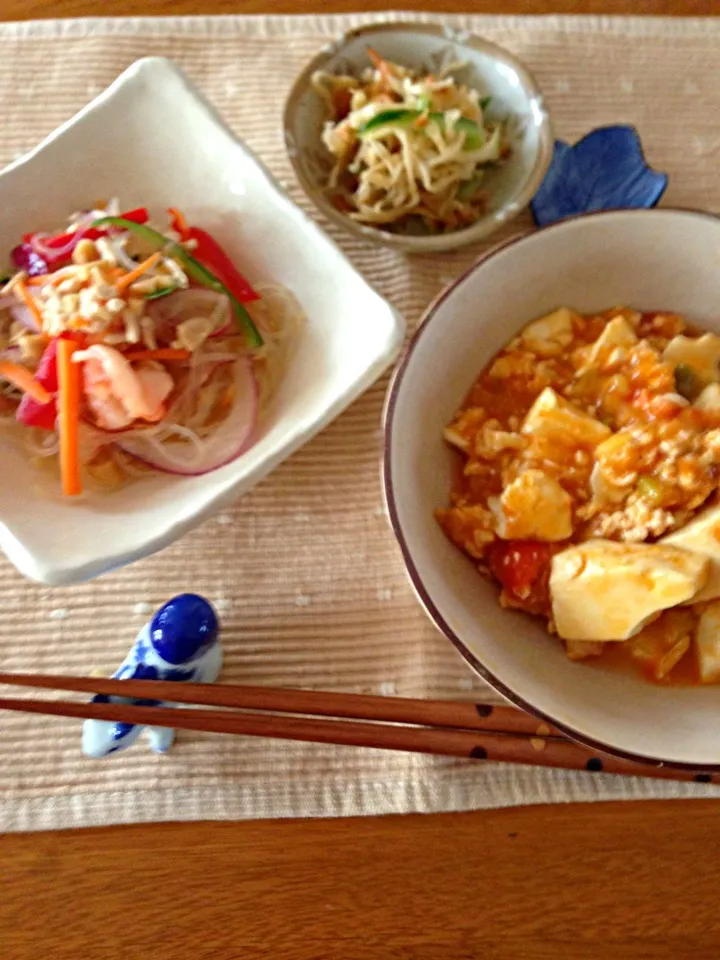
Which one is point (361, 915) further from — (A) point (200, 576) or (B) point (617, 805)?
(A) point (200, 576)

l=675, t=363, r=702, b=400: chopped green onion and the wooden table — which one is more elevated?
l=675, t=363, r=702, b=400: chopped green onion

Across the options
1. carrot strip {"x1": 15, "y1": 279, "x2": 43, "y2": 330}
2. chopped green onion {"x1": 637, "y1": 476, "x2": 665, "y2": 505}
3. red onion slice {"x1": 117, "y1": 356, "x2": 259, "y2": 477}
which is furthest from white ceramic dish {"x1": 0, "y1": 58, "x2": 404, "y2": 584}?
chopped green onion {"x1": 637, "y1": 476, "x2": 665, "y2": 505}

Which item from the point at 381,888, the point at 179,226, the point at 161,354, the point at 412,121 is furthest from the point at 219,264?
the point at 381,888

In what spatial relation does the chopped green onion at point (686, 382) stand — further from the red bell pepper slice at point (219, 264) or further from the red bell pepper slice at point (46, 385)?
the red bell pepper slice at point (46, 385)

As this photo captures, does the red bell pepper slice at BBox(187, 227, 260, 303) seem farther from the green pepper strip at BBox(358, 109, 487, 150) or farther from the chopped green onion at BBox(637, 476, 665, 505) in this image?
the chopped green onion at BBox(637, 476, 665, 505)

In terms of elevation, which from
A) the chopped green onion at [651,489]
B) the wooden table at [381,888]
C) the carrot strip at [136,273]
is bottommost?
the wooden table at [381,888]

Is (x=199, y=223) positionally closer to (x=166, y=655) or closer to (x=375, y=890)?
(x=166, y=655)

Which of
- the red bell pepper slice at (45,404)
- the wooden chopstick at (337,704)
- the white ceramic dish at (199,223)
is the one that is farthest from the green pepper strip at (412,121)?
the wooden chopstick at (337,704)
